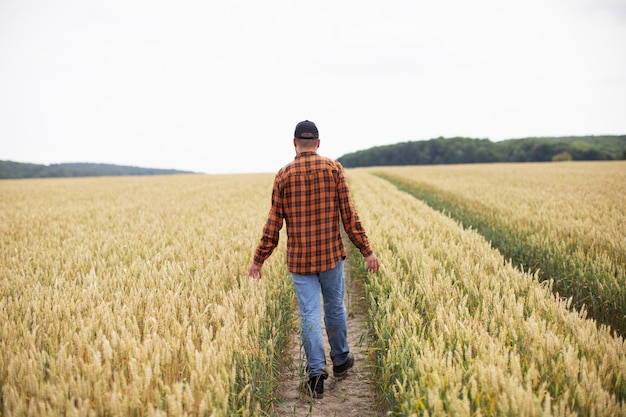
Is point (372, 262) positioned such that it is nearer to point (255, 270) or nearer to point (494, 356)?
point (255, 270)

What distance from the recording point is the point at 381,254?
501cm

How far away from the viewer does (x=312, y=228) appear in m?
3.03

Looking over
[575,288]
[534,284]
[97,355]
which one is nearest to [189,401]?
[97,355]

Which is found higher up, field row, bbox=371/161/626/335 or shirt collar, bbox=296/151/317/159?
shirt collar, bbox=296/151/317/159

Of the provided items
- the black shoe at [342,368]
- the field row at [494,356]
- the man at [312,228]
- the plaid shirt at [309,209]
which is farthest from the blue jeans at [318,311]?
the field row at [494,356]

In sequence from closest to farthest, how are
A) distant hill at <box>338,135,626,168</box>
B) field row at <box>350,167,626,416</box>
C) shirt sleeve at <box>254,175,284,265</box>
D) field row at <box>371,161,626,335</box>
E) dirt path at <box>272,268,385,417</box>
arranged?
field row at <box>350,167,626,416</box>, dirt path at <box>272,268,385,417</box>, shirt sleeve at <box>254,175,284,265</box>, field row at <box>371,161,626,335</box>, distant hill at <box>338,135,626,168</box>

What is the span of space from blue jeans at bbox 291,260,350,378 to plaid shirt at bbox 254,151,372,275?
0.46 ft

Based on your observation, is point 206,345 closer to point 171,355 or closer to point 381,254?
point 171,355

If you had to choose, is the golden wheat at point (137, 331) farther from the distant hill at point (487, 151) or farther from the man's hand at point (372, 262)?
the distant hill at point (487, 151)

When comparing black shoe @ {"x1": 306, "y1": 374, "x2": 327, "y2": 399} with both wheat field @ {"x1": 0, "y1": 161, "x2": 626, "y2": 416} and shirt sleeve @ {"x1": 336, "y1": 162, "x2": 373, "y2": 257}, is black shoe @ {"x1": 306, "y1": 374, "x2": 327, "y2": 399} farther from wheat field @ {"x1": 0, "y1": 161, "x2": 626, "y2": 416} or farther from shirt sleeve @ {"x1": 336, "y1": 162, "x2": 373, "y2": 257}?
shirt sleeve @ {"x1": 336, "y1": 162, "x2": 373, "y2": 257}

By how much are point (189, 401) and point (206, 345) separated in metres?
0.51

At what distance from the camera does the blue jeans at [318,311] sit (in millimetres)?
3105

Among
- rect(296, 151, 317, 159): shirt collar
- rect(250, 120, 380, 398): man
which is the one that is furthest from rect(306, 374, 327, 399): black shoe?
rect(296, 151, 317, 159): shirt collar

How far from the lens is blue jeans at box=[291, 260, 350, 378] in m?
3.11
